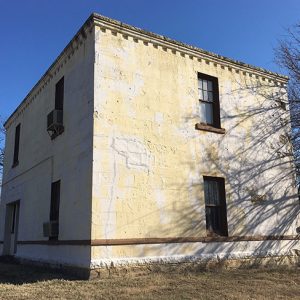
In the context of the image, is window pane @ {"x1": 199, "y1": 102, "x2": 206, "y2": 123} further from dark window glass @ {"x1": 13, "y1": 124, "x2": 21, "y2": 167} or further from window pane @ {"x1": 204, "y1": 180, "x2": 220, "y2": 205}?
dark window glass @ {"x1": 13, "y1": 124, "x2": 21, "y2": 167}

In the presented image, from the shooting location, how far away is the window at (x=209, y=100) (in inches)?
558

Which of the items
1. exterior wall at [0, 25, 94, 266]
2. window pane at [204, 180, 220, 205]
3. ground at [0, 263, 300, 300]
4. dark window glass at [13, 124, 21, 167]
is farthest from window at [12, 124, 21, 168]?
window pane at [204, 180, 220, 205]

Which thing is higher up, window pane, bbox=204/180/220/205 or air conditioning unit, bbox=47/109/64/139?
air conditioning unit, bbox=47/109/64/139

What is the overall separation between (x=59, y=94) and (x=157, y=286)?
26.3ft

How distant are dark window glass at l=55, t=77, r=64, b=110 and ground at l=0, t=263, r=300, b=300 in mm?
5669

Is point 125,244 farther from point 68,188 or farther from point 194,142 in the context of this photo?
point 194,142

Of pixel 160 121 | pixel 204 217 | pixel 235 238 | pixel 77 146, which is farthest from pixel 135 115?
pixel 235 238

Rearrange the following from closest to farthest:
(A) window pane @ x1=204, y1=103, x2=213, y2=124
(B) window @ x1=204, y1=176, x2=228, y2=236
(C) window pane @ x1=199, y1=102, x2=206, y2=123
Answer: (B) window @ x1=204, y1=176, x2=228, y2=236 → (C) window pane @ x1=199, y1=102, x2=206, y2=123 → (A) window pane @ x1=204, y1=103, x2=213, y2=124

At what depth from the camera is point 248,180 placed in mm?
14359

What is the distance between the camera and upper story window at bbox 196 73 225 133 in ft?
46.3

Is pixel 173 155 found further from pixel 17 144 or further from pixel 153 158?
pixel 17 144

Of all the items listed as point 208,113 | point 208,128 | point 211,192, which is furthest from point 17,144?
point 211,192

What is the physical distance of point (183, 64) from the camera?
13.9 m

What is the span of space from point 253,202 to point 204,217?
2.40m
